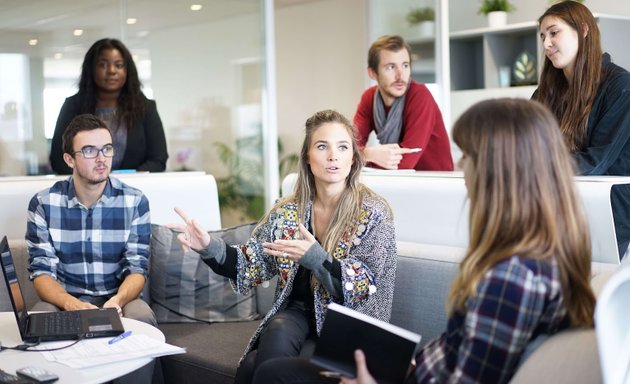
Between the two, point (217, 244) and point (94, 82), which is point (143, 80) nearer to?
point (94, 82)

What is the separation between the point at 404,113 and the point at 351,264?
55.6 inches

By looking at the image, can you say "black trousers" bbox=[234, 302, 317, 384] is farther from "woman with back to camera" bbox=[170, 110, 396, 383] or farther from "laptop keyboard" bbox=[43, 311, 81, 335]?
"laptop keyboard" bbox=[43, 311, 81, 335]

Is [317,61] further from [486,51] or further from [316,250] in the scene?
[316,250]

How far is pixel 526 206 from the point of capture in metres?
1.61

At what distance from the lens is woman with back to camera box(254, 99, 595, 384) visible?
1578mm

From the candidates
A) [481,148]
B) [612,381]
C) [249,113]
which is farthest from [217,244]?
[249,113]

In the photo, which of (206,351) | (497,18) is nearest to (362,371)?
(206,351)

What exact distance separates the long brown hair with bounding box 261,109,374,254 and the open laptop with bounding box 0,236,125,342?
2.21ft

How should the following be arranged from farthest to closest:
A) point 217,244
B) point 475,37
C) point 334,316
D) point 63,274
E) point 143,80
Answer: point 475,37
point 143,80
point 63,274
point 217,244
point 334,316

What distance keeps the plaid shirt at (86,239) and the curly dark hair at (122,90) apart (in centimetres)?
115

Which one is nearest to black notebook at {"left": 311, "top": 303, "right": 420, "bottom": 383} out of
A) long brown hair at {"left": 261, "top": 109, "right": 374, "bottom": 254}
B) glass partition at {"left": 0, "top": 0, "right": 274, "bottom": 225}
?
long brown hair at {"left": 261, "top": 109, "right": 374, "bottom": 254}

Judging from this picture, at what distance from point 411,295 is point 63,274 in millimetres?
1331

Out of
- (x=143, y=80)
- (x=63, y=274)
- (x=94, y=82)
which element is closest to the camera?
(x=63, y=274)

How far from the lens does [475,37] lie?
644cm
